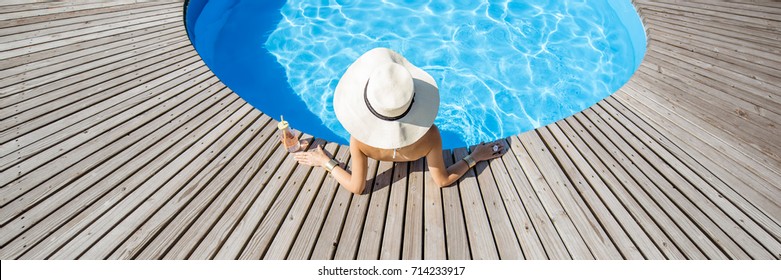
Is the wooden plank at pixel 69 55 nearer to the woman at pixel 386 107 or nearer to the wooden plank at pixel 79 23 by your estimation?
the wooden plank at pixel 79 23

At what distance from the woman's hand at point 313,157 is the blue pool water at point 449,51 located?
1.51m

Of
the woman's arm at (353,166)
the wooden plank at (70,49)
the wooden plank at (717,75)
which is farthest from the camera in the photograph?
the wooden plank at (70,49)

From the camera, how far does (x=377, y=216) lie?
257cm

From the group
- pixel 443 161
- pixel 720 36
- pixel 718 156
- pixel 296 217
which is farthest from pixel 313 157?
pixel 720 36

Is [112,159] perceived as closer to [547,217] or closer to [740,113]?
[547,217]

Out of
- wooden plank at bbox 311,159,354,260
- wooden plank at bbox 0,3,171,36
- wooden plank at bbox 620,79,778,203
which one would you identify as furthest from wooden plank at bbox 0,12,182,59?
wooden plank at bbox 620,79,778,203

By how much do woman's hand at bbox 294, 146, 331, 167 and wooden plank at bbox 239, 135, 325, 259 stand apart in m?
0.05

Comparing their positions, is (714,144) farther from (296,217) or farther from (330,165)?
(296,217)

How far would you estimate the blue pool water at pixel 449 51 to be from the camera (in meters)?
4.70

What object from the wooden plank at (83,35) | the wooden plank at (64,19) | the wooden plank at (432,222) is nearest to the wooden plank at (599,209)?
the wooden plank at (432,222)

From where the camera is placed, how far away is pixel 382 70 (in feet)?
5.85

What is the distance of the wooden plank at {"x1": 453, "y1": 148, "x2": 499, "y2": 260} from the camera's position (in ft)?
7.85

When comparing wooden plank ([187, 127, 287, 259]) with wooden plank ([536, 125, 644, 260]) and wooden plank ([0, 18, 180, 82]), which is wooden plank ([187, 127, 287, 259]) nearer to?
wooden plank ([536, 125, 644, 260])
